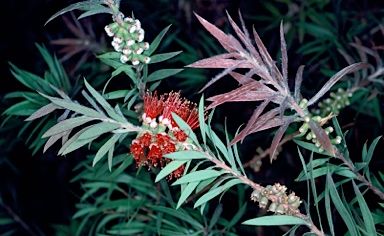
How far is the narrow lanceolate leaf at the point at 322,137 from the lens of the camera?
56cm

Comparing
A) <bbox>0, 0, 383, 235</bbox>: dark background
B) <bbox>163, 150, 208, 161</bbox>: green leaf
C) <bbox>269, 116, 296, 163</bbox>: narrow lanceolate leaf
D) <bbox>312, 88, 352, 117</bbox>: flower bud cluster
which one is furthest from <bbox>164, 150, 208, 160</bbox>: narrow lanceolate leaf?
<bbox>0, 0, 383, 235</bbox>: dark background

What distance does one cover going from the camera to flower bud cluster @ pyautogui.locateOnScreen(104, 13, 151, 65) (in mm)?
647

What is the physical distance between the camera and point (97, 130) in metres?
0.63

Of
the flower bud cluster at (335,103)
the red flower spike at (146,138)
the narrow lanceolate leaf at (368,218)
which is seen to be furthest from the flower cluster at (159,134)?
the flower bud cluster at (335,103)

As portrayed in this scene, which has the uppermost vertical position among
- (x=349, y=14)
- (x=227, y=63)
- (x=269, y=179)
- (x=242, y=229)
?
(x=349, y=14)

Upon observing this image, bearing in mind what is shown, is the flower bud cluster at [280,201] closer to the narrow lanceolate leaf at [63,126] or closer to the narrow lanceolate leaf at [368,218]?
the narrow lanceolate leaf at [368,218]

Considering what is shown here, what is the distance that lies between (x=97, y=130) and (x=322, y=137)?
0.29 meters

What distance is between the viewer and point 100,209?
1.01m

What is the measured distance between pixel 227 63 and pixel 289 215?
0.23 meters

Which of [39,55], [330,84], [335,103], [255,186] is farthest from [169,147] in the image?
[39,55]

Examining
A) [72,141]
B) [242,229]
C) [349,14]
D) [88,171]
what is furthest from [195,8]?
[72,141]

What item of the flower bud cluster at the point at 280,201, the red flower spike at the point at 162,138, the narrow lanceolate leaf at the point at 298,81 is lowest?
the flower bud cluster at the point at 280,201

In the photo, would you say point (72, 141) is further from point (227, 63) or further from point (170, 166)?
point (227, 63)

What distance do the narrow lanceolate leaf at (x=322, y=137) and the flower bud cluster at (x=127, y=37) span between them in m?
0.27
